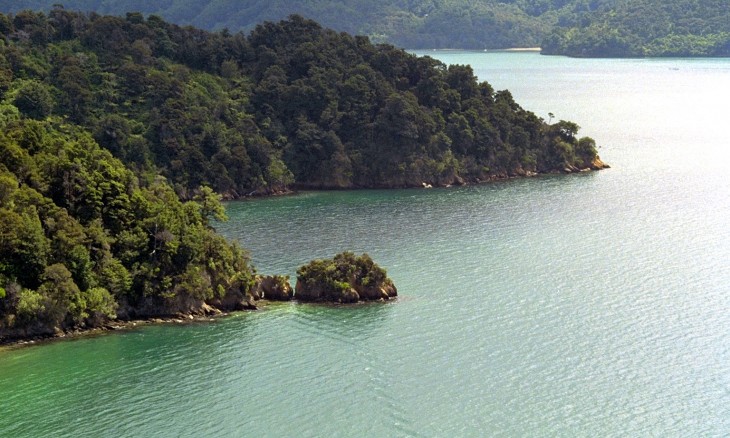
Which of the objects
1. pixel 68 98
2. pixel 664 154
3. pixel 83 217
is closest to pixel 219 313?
pixel 83 217

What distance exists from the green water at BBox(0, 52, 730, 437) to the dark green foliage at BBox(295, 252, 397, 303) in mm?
979

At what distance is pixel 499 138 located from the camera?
80.9 metres

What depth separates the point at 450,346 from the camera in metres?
39.2

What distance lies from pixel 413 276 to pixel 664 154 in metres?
49.7

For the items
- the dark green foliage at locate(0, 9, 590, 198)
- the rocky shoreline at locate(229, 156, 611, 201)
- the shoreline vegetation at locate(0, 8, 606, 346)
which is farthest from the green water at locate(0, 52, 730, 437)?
the dark green foliage at locate(0, 9, 590, 198)

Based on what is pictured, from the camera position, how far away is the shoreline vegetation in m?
45.3

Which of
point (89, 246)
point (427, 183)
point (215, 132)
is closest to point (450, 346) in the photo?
point (89, 246)

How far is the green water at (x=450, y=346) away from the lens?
33125mm

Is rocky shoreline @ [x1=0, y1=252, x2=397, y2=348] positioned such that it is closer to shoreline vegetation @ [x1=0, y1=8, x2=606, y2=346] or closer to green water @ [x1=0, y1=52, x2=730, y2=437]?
shoreline vegetation @ [x1=0, y1=8, x2=606, y2=346]

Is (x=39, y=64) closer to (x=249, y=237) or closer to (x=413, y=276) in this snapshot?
(x=249, y=237)

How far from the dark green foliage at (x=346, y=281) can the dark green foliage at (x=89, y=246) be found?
311cm

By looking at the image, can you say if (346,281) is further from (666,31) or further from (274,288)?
(666,31)

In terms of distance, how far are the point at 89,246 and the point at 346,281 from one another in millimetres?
12682

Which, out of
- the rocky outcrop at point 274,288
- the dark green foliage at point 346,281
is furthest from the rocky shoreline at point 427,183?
the dark green foliage at point 346,281
